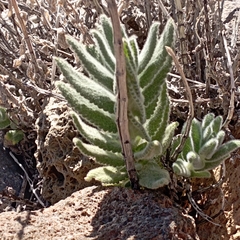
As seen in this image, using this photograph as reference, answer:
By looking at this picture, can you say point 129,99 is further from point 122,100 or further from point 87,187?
point 87,187

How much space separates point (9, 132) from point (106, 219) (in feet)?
2.76

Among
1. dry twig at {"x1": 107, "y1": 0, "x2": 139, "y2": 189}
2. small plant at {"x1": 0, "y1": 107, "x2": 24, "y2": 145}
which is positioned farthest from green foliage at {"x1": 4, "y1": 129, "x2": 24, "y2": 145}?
dry twig at {"x1": 107, "y1": 0, "x2": 139, "y2": 189}

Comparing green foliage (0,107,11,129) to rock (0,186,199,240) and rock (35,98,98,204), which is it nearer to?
rock (35,98,98,204)

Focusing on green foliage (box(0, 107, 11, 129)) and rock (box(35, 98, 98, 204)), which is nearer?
rock (box(35, 98, 98, 204))

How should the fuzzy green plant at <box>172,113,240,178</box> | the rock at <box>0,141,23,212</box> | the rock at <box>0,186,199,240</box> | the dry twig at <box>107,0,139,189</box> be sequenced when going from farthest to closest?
the rock at <box>0,141,23,212</box>
the fuzzy green plant at <box>172,113,240,178</box>
the rock at <box>0,186,199,240</box>
the dry twig at <box>107,0,139,189</box>

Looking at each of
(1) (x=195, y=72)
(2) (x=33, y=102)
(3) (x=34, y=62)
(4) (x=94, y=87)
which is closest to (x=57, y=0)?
(3) (x=34, y=62)

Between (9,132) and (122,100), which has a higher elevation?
(122,100)

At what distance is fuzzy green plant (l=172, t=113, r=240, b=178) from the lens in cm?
129

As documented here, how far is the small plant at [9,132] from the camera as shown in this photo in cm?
191

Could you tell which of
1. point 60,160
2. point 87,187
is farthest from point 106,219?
point 60,160

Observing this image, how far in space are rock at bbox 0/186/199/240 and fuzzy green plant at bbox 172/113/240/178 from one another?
0.13m

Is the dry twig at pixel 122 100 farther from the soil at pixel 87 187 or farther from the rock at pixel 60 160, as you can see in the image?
the rock at pixel 60 160

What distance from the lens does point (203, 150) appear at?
4.30 ft

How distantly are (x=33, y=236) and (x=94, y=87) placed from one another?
440 millimetres
